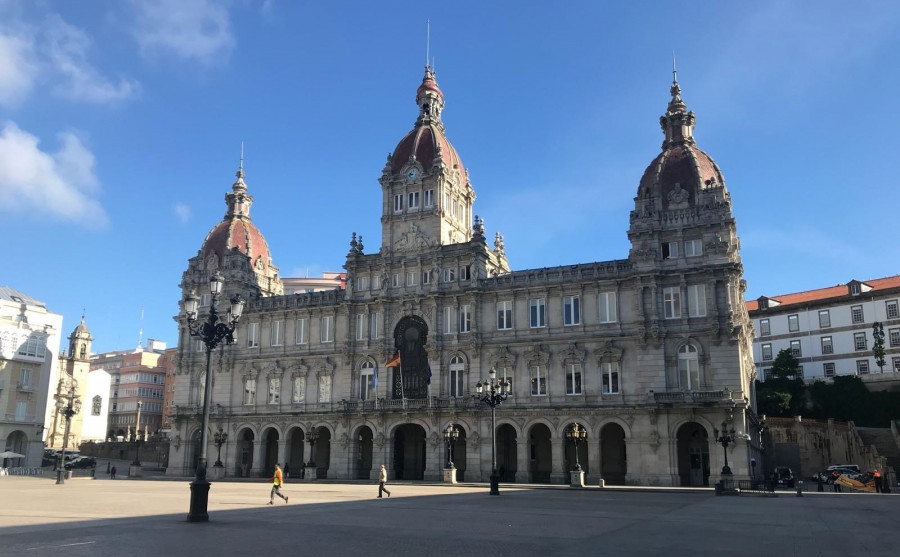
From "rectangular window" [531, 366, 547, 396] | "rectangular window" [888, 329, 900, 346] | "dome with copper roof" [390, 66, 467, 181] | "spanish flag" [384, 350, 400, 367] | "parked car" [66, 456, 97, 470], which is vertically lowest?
"parked car" [66, 456, 97, 470]

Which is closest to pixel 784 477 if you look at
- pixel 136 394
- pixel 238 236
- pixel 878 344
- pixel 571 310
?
pixel 571 310

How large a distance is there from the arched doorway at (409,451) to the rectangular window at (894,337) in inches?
2242

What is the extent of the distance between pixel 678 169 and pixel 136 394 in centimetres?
10518

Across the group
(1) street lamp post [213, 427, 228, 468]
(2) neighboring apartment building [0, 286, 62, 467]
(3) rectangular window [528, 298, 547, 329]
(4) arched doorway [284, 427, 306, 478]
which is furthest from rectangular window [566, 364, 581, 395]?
(2) neighboring apartment building [0, 286, 62, 467]

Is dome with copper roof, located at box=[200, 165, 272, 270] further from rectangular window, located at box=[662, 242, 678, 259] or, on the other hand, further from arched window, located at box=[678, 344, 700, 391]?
arched window, located at box=[678, 344, 700, 391]

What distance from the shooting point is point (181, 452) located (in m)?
74.8

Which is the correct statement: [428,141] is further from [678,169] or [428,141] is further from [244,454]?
[244,454]

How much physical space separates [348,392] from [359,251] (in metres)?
13.6

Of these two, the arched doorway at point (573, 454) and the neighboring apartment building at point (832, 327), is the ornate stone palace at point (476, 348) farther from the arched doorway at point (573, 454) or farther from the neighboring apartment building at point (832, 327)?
the neighboring apartment building at point (832, 327)

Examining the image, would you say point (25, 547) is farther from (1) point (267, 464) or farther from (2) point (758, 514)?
(1) point (267, 464)

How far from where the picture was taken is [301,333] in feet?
240

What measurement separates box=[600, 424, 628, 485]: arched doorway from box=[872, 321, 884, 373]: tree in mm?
42820

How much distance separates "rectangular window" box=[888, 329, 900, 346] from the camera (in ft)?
280

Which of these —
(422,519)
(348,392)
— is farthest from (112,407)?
(422,519)
